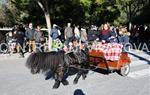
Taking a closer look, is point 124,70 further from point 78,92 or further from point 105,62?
point 78,92

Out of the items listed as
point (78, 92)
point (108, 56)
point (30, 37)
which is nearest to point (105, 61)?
point (108, 56)

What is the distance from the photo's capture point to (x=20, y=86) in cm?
953

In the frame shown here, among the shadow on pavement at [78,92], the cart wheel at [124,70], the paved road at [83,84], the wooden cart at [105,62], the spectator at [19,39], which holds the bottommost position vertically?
the shadow on pavement at [78,92]

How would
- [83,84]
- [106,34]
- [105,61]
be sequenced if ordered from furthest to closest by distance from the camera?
[106,34], [105,61], [83,84]

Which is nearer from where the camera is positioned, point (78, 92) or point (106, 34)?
point (78, 92)

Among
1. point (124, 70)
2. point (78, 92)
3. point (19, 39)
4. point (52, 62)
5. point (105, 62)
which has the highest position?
point (19, 39)

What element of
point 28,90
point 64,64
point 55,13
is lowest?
point 28,90

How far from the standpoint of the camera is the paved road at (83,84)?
29.1 feet

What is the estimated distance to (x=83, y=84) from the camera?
9.83 meters

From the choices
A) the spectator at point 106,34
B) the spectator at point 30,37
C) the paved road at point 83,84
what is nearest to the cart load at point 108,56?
the paved road at point 83,84

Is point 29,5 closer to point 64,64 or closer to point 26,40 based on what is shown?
point 26,40

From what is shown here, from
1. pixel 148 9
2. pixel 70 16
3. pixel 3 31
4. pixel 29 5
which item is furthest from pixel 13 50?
pixel 148 9

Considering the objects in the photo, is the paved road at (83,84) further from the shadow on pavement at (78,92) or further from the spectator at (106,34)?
the spectator at (106,34)

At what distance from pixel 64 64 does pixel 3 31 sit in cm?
1150
